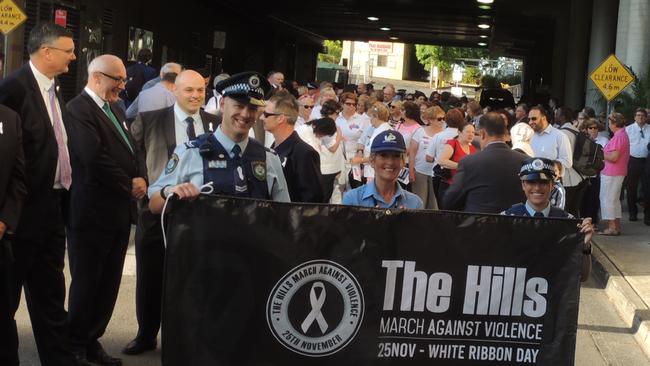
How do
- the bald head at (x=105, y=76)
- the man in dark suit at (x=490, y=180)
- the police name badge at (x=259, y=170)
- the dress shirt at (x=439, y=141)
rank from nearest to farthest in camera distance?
the police name badge at (x=259, y=170) → the bald head at (x=105, y=76) → the man in dark suit at (x=490, y=180) → the dress shirt at (x=439, y=141)

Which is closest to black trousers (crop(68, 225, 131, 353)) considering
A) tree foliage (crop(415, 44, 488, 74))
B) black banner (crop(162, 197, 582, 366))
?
black banner (crop(162, 197, 582, 366))

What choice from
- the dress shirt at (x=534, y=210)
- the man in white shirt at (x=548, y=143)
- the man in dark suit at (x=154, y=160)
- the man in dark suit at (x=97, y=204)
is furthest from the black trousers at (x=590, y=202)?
the man in dark suit at (x=97, y=204)

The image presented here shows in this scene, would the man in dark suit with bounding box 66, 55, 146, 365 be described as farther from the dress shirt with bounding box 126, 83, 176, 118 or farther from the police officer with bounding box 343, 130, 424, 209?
the dress shirt with bounding box 126, 83, 176, 118

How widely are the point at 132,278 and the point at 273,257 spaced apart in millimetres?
6008

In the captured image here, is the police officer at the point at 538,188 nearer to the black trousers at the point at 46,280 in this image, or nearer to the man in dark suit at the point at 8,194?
the black trousers at the point at 46,280

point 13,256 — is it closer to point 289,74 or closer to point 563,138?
point 563,138

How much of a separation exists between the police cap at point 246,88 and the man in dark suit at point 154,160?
2.06 meters

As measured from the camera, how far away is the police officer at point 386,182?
6223 mm

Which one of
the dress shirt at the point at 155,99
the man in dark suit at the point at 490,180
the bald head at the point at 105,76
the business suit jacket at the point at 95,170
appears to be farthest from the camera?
the dress shirt at the point at 155,99

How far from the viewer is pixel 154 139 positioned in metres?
7.88

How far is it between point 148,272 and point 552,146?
708 centimetres

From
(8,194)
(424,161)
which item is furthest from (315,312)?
(424,161)

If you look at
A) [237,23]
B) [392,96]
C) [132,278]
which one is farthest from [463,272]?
[237,23]

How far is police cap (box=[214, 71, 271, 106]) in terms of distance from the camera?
223 inches
